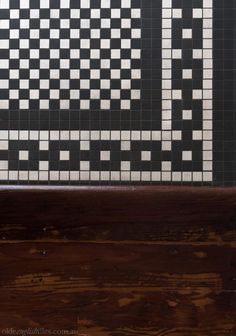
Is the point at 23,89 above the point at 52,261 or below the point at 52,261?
above

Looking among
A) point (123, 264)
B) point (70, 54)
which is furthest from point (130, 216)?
point (70, 54)

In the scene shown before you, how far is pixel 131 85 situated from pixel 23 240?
84cm

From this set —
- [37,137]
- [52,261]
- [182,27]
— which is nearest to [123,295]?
[52,261]

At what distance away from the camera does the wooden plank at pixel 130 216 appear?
6.52 feet

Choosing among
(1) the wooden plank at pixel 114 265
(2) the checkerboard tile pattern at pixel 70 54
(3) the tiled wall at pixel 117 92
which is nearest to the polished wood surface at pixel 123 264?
(1) the wooden plank at pixel 114 265

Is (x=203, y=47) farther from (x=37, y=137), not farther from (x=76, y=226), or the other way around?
(x=76, y=226)

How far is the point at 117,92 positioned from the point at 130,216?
558 mm

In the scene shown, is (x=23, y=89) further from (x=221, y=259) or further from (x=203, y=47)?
(x=221, y=259)

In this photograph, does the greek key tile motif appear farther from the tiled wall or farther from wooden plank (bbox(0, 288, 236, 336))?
wooden plank (bbox(0, 288, 236, 336))

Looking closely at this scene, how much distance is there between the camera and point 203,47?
6.75 feet

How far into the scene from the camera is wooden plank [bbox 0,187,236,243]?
6.52 ft

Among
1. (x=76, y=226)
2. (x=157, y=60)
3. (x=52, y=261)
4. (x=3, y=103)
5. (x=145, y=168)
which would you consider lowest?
(x=52, y=261)

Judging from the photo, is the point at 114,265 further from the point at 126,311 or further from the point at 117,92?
the point at 117,92

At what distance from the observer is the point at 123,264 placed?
78.2 inches
